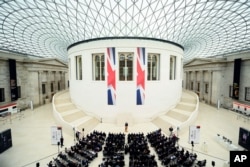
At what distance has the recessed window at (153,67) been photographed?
778 inches

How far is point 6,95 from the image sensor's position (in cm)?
2445

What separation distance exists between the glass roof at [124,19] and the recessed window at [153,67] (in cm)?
820

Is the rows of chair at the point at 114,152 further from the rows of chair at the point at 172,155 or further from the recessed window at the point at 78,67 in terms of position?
the recessed window at the point at 78,67

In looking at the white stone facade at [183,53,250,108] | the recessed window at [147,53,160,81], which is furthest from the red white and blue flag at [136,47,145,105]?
the white stone facade at [183,53,250,108]

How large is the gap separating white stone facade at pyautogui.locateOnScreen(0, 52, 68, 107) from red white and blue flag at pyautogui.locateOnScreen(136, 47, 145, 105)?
22803 mm

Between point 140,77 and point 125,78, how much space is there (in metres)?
2.06

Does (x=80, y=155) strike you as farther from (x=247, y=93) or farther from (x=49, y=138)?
(x=247, y=93)

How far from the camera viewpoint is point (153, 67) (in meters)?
20.2

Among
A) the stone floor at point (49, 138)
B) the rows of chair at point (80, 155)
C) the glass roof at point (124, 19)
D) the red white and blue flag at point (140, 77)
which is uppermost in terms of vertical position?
the glass roof at point (124, 19)

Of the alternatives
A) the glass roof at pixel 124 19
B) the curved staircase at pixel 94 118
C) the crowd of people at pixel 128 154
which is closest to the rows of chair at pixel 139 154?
the crowd of people at pixel 128 154

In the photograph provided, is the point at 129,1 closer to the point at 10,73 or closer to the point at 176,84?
the point at 176,84

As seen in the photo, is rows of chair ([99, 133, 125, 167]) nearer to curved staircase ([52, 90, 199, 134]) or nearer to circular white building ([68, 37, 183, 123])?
curved staircase ([52, 90, 199, 134])

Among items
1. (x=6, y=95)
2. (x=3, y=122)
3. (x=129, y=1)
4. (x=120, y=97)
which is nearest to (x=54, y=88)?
(x=6, y=95)

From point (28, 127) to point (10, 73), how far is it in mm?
12563
